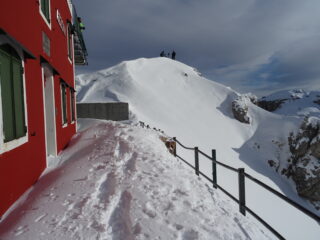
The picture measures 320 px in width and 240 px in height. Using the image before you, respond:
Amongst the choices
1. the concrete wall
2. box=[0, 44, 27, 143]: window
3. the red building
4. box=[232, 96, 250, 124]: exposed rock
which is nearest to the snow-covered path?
the red building

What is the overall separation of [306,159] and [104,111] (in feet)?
84.3

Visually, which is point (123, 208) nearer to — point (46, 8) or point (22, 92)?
point (22, 92)

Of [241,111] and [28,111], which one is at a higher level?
[28,111]

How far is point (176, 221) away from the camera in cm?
325

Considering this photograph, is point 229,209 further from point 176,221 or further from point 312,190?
point 312,190

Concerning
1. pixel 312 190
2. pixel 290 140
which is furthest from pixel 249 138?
pixel 312 190

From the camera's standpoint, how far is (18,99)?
13.1 ft

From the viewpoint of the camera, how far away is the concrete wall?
2178 cm

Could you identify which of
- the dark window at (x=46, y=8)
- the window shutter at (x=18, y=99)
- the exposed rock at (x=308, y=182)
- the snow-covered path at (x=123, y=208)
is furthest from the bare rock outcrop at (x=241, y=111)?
the window shutter at (x=18, y=99)

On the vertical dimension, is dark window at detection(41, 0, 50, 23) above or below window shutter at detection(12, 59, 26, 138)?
above

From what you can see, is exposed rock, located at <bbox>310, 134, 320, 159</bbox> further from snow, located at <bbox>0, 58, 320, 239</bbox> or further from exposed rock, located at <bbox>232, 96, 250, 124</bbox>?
snow, located at <bbox>0, 58, 320, 239</bbox>

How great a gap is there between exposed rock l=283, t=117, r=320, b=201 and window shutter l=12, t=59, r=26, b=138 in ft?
99.1

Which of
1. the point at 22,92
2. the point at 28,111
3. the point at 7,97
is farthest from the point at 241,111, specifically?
the point at 7,97

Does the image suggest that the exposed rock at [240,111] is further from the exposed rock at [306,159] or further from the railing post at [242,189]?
the railing post at [242,189]
